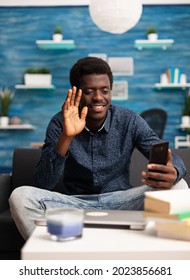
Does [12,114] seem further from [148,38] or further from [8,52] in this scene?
[148,38]

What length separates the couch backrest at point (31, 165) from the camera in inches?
82.8

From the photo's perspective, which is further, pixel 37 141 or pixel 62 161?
pixel 37 141

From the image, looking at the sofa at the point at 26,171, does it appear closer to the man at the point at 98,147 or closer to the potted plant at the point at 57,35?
the man at the point at 98,147

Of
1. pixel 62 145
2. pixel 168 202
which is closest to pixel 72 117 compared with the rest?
pixel 62 145

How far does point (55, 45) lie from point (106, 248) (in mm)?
4512

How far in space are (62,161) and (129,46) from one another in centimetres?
389

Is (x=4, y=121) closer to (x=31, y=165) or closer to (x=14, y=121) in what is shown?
(x=14, y=121)

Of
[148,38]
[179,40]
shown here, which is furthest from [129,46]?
[179,40]

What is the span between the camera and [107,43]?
515cm

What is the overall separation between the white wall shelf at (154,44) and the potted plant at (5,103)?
1654 millimetres

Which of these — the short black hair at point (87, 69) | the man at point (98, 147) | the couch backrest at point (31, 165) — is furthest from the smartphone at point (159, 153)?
the couch backrest at point (31, 165)

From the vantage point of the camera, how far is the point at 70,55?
5223 mm

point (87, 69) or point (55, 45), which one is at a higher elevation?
point (55, 45)

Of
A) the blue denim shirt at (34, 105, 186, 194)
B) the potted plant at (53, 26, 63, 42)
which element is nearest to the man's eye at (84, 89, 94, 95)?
the blue denim shirt at (34, 105, 186, 194)
